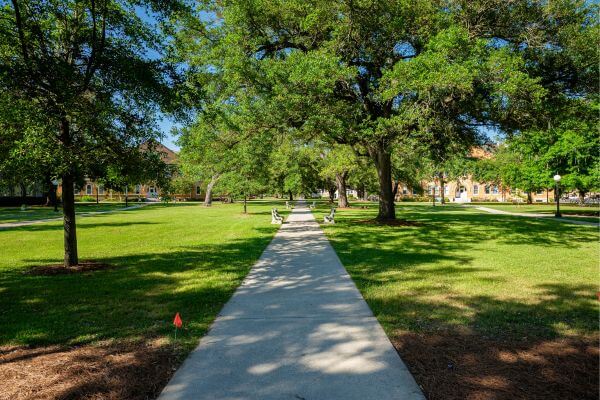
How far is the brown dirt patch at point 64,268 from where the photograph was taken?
28.1 ft

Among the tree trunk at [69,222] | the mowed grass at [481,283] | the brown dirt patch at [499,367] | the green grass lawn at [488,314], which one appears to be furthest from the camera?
the tree trunk at [69,222]

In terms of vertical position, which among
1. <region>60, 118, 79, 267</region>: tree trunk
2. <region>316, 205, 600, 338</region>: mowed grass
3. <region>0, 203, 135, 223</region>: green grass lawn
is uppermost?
<region>60, 118, 79, 267</region>: tree trunk

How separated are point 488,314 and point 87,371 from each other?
5053mm

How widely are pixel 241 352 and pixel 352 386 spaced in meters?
1.33

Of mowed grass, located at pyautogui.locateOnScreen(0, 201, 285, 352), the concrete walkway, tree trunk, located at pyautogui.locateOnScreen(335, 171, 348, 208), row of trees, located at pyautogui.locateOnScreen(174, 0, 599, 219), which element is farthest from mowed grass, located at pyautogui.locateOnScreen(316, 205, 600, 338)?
tree trunk, located at pyautogui.locateOnScreen(335, 171, 348, 208)

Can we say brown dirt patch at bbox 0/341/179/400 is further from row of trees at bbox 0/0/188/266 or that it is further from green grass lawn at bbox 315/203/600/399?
row of trees at bbox 0/0/188/266

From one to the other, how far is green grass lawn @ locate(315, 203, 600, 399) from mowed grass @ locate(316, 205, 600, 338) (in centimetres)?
2

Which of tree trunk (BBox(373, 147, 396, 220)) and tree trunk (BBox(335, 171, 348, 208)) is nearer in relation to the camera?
tree trunk (BBox(373, 147, 396, 220))

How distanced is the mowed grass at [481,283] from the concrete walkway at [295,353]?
1.89 ft

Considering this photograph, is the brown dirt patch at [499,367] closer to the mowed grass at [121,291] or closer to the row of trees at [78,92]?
the mowed grass at [121,291]

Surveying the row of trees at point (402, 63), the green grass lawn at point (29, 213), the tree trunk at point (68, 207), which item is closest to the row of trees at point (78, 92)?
the tree trunk at point (68, 207)

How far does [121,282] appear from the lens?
7590mm

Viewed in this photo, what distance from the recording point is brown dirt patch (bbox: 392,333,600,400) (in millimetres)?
3219

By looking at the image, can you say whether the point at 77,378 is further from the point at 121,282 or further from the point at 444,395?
the point at 121,282
